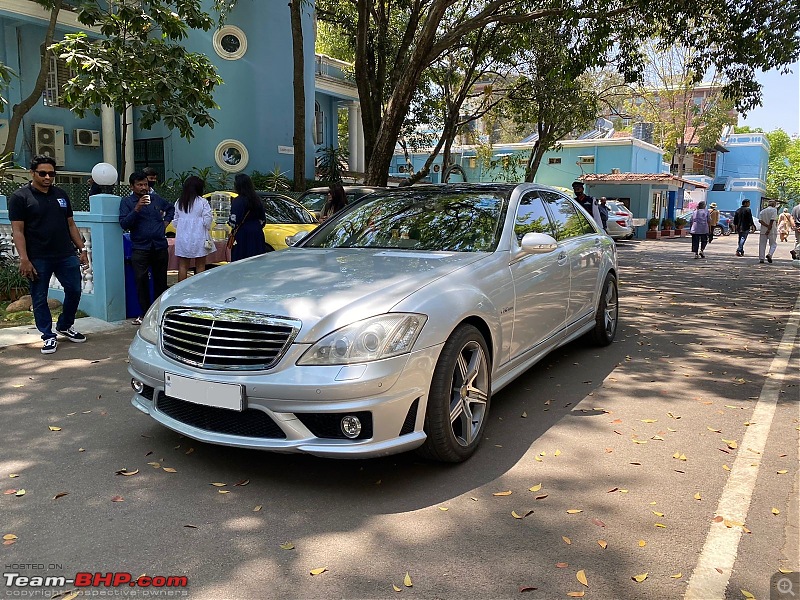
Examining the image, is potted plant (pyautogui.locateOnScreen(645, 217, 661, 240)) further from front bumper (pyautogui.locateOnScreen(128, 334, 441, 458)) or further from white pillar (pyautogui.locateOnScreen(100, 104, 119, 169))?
front bumper (pyautogui.locateOnScreen(128, 334, 441, 458))

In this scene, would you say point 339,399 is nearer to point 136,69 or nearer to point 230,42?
point 136,69

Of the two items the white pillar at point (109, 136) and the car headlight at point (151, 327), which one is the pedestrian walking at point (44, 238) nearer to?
the car headlight at point (151, 327)

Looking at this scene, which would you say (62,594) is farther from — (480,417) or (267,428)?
(480,417)

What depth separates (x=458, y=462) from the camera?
3.75 m

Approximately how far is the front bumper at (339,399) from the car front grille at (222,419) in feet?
0.09

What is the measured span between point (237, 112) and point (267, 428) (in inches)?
619

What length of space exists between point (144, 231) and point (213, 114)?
11312 millimetres

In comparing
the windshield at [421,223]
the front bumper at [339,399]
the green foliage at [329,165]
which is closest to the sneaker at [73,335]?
the windshield at [421,223]

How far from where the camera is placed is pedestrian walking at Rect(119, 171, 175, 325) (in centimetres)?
701

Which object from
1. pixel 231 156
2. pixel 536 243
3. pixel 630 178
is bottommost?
pixel 536 243

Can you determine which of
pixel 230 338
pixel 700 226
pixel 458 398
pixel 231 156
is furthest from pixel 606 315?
pixel 231 156

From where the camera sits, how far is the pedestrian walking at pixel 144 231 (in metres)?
7.01

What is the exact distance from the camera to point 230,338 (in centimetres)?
344

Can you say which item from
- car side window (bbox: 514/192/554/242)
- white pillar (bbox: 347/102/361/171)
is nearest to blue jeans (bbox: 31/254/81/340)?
car side window (bbox: 514/192/554/242)
